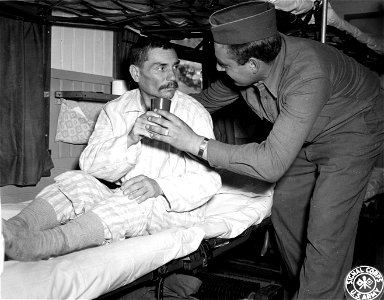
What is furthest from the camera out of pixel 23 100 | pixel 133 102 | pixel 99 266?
pixel 23 100

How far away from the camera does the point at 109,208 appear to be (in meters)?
1.92

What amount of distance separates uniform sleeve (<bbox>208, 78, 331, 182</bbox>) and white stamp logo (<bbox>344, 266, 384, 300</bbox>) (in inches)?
30.4

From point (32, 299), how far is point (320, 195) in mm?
1541

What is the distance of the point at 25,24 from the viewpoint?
3473 millimetres

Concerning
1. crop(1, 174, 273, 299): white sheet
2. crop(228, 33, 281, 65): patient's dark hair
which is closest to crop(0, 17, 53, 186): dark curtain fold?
crop(1, 174, 273, 299): white sheet

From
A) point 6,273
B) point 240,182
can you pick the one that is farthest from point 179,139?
point 240,182

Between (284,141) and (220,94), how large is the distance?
101 centimetres

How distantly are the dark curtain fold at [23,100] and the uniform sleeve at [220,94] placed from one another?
56.8 inches

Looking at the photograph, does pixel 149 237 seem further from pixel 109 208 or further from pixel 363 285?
pixel 363 285

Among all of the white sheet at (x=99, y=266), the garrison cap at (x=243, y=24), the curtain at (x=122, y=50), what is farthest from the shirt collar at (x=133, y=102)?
the curtain at (x=122, y=50)

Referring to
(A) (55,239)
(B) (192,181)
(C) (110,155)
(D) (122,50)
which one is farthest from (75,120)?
(A) (55,239)

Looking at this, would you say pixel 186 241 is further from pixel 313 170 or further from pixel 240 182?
pixel 240 182

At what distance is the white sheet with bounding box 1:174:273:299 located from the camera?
1.41 m

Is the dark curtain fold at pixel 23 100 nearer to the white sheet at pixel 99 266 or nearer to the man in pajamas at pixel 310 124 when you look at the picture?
the white sheet at pixel 99 266
